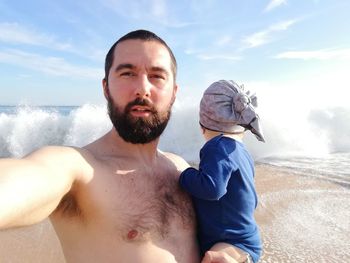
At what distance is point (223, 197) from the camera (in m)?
1.80

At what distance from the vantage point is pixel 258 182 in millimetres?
6480

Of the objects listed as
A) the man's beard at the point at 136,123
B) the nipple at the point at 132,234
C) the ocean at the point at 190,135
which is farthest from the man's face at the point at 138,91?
the ocean at the point at 190,135

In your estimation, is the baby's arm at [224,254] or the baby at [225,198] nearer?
the baby's arm at [224,254]

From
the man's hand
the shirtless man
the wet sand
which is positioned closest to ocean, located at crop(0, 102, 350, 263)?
the wet sand

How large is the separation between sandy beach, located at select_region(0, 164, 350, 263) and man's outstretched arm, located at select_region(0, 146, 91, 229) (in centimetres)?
225

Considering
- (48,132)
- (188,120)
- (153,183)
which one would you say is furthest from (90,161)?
(48,132)

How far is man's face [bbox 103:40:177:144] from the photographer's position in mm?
1745

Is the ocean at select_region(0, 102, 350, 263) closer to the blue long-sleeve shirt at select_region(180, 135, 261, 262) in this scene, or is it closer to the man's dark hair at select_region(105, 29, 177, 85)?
the blue long-sleeve shirt at select_region(180, 135, 261, 262)

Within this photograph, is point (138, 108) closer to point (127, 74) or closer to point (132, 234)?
point (127, 74)

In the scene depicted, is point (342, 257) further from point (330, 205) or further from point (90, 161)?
point (90, 161)

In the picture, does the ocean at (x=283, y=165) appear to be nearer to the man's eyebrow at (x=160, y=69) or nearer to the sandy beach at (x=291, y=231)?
the sandy beach at (x=291, y=231)

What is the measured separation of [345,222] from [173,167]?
343cm

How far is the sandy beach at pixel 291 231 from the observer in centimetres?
359

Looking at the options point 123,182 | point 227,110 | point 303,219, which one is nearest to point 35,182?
point 123,182
